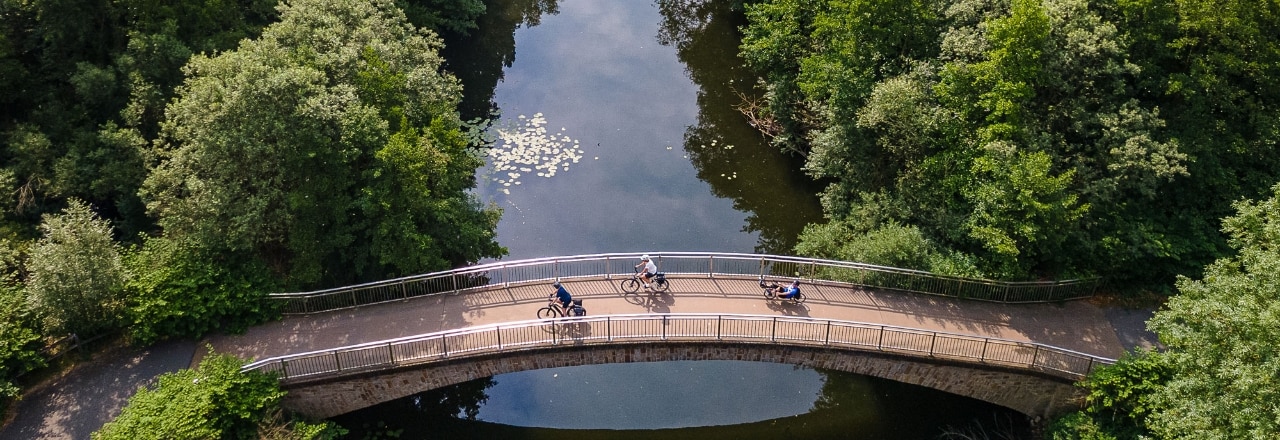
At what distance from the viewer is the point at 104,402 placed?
2462 cm

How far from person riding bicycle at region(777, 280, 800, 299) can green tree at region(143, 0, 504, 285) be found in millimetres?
10710

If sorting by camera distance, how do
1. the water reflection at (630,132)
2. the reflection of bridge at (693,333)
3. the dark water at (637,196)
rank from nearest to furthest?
the reflection of bridge at (693,333)
the dark water at (637,196)
the water reflection at (630,132)

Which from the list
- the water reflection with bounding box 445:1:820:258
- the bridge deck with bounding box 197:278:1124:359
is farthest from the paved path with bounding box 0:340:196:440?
the water reflection with bounding box 445:1:820:258

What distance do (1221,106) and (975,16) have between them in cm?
829

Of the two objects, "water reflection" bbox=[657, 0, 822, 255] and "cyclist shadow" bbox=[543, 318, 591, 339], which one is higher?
"water reflection" bbox=[657, 0, 822, 255]

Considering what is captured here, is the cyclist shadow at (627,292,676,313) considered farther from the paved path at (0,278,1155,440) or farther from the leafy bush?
the leafy bush

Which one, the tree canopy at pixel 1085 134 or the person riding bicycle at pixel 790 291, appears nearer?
the tree canopy at pixel 1085 134

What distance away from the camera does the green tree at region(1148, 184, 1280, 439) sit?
1923 centimetres

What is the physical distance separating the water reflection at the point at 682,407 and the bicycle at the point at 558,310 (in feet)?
14.4

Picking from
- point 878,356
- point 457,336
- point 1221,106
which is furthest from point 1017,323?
point 457,336

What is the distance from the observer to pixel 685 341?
26500 mm

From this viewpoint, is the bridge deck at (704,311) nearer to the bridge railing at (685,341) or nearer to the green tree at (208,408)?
the bridge railing at (685,341)

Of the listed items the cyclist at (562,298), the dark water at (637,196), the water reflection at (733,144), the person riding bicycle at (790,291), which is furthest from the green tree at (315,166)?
the water reflection at (733,144)

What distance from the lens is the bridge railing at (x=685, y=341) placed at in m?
25.6
